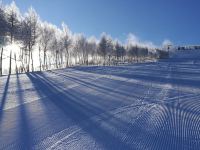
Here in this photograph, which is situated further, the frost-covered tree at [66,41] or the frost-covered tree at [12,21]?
the frost-covered tree at [66,41]

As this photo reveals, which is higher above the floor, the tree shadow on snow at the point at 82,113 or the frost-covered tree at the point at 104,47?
the frost-covered tree at the point at 104,47

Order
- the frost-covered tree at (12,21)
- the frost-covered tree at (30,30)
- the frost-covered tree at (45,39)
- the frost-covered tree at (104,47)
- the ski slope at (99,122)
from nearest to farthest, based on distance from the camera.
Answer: the ski slope at (99,122), the frost-covered tree at (12,21), the frost-covered tree at (30,30), the frost-covered tree at (45,39), the frost-covered tree at (104,47)

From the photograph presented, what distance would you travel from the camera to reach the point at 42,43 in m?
69.2

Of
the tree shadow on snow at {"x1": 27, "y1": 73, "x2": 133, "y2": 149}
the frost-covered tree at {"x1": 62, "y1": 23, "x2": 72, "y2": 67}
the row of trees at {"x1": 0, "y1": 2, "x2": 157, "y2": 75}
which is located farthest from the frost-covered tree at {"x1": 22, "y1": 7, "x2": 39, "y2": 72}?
the tree shadow on snow at {"x1": 27, "y1": 73, "x2": 133, "y2": 149}

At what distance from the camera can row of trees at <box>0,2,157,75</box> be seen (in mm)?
53750

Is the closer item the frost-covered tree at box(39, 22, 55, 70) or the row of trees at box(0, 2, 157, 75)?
the row of trees at box(0, 2, 157, 75)

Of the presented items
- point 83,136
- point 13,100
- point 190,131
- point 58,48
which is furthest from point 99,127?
point 58,48

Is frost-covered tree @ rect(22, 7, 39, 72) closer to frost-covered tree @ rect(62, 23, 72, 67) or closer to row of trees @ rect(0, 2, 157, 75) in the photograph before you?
row of trees @ rect(0, 2, 157, 75)

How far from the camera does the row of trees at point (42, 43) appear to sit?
5375cm

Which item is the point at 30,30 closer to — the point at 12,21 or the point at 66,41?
the point at 12,21

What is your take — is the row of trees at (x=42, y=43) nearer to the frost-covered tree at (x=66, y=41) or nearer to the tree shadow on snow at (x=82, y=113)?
the frost-covered tree at (x=66, y=41)

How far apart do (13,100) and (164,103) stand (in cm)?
787

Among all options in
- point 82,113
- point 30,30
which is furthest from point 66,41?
point 82,113

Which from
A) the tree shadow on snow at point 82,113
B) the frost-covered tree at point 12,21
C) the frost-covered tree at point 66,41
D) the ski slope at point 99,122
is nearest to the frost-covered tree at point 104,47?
the frost-covered tree at point 66,41
